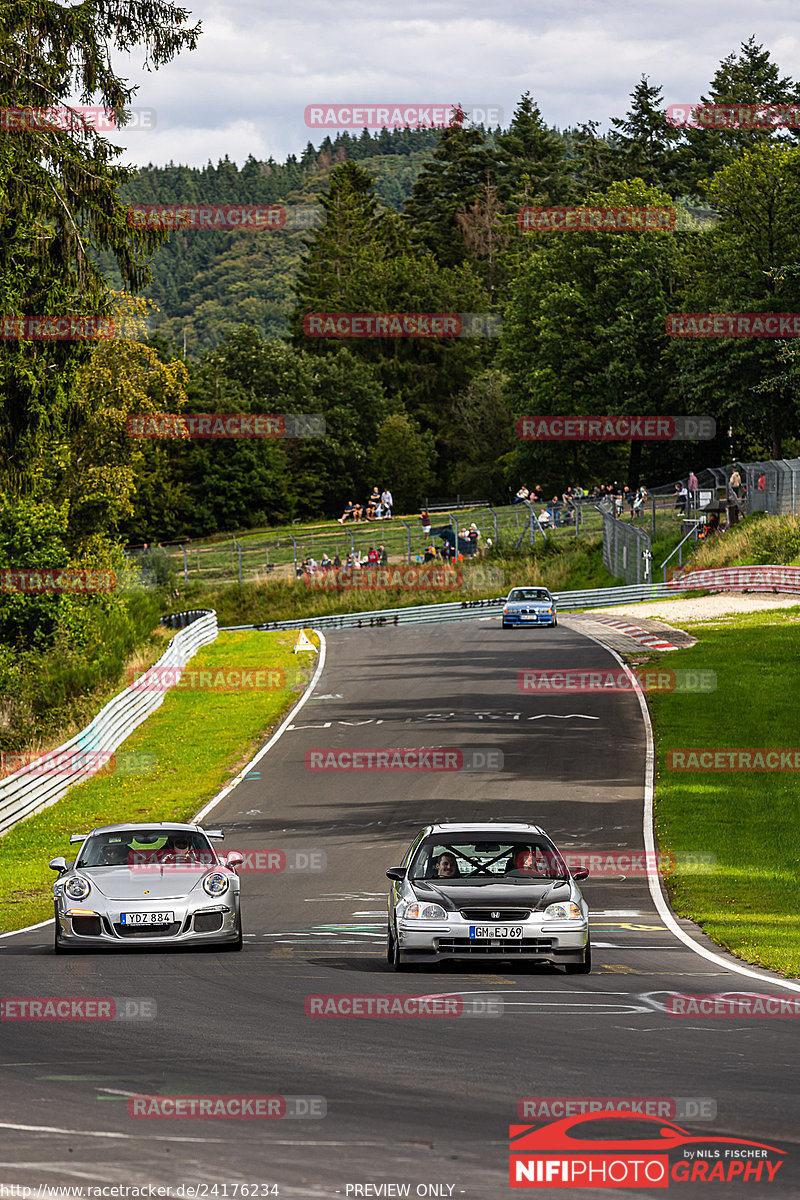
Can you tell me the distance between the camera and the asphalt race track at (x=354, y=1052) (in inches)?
267

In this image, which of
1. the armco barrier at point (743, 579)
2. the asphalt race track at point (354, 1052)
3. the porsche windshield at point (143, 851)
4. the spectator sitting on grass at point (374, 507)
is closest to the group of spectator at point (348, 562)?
the armco barrier at point (743, 579)

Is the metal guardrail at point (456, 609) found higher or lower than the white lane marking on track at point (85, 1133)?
lower

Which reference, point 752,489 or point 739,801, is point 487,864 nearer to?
point 739,801

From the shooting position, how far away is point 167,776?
3350cm

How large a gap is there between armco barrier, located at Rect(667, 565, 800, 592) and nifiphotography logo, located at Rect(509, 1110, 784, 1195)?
171 feet

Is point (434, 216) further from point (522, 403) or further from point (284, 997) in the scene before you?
point (284, 997)

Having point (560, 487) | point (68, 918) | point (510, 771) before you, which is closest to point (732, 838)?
point (510, 771)

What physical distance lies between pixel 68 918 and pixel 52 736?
2430cm

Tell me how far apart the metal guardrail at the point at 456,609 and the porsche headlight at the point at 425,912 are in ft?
163

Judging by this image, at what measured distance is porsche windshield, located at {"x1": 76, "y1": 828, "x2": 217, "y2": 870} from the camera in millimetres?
15869

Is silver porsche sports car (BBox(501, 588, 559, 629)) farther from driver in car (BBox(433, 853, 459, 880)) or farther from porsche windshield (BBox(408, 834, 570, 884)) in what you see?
driver in car (BBox(433, 853, 459, 880))

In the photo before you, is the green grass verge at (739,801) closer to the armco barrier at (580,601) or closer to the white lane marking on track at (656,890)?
the white lane marking on track at (656,890)

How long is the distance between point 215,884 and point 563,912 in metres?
3.74

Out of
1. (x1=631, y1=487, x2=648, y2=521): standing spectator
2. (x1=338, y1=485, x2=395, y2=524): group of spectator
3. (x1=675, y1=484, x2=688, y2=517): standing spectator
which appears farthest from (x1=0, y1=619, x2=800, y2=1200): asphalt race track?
(x1=338, y1=485, x2=395, y2=524): group of spectator
